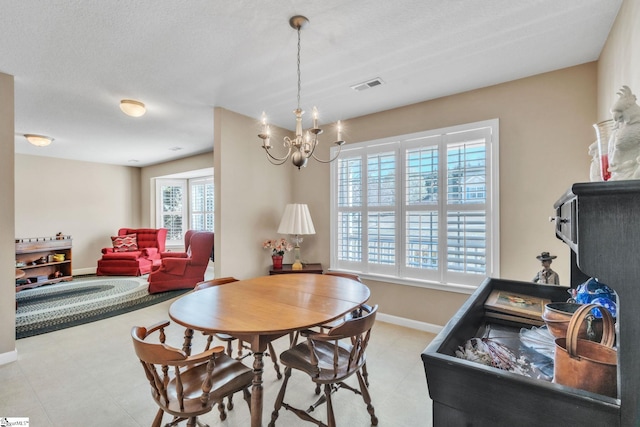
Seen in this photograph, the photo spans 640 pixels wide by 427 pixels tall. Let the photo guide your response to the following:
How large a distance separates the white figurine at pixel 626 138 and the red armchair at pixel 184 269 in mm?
5122

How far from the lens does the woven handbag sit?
0.65 meters

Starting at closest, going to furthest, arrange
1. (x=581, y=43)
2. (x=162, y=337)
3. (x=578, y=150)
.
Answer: (x=162, y=337)
(x=581, y=43)
(x=578, y=150)

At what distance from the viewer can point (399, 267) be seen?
11.2 feet

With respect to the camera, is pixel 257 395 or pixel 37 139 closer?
pixel 257 395

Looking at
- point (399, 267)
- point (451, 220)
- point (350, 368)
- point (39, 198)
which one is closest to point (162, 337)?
point (350, 368)

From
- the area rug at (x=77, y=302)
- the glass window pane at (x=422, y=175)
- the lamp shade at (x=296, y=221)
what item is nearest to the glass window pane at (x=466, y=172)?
the glass window pane at (x=422, y=175)

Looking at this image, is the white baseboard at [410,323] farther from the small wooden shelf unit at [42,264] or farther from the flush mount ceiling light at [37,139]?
the small wooden shelf unit at [42,264]

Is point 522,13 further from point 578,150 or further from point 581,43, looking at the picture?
point 578,150

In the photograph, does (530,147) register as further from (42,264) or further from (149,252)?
(42,264)

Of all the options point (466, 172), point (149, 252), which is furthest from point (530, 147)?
point (149, 252)

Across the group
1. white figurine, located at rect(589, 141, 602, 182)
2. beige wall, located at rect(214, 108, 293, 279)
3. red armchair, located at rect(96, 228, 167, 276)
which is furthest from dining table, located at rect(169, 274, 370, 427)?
red armchair, located at rect(96, 228, 167, 276)

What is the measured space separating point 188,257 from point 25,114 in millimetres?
3049

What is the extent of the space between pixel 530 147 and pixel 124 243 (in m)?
7.59

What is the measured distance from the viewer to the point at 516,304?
4.81 ft
